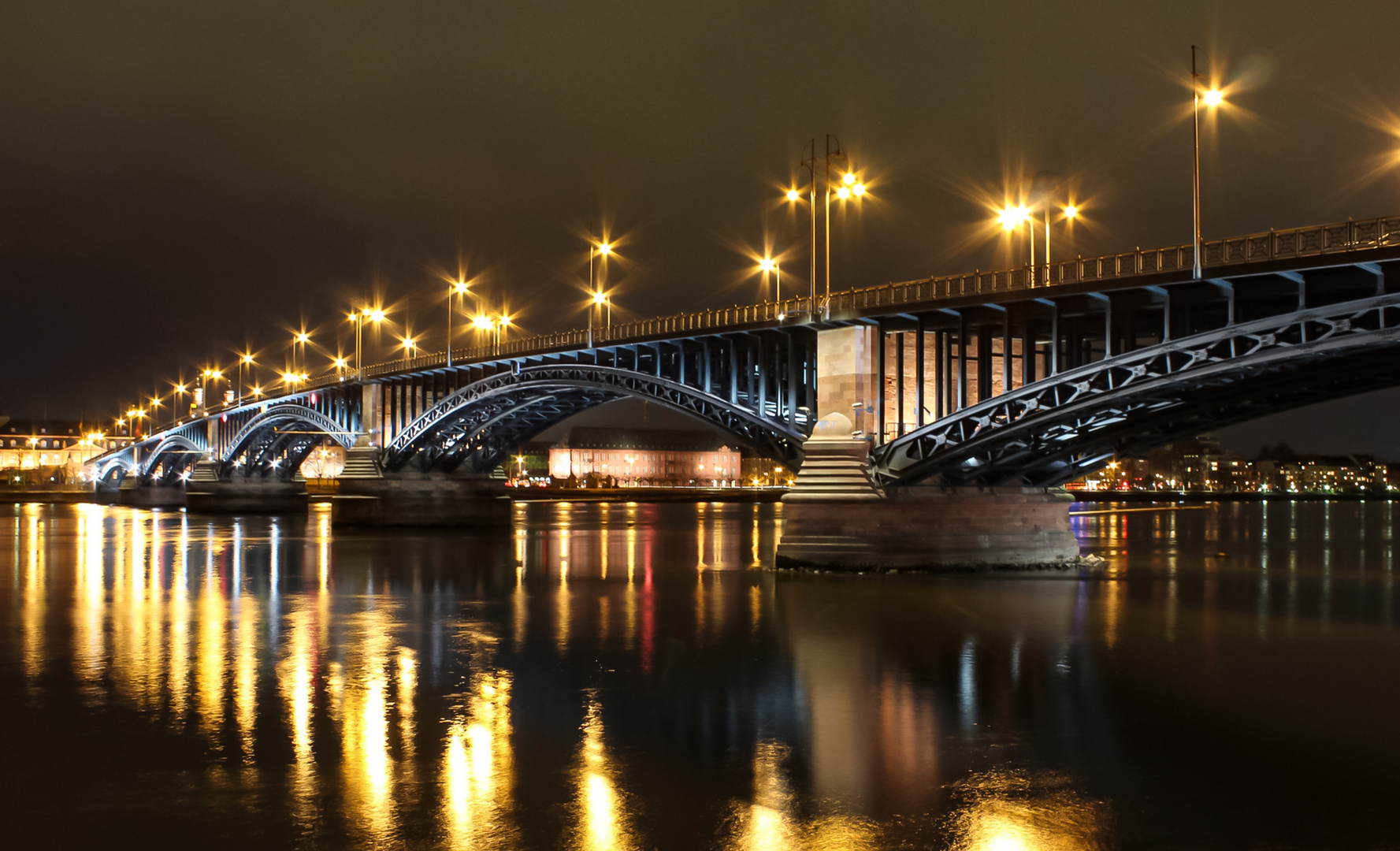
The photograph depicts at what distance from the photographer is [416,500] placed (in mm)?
71188

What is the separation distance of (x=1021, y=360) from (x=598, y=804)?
2826 cm

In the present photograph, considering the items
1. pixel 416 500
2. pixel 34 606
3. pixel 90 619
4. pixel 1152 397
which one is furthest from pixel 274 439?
pixel 1152 397

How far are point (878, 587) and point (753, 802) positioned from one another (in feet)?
70.1

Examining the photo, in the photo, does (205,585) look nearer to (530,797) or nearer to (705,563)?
(705,563)

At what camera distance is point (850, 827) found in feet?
33.9

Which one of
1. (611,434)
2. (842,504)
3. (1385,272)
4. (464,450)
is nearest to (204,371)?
(464,450)

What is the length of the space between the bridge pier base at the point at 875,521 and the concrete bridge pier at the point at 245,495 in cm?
7271

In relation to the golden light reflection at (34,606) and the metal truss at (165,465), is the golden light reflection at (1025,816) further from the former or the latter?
the metal truss at (165,465)

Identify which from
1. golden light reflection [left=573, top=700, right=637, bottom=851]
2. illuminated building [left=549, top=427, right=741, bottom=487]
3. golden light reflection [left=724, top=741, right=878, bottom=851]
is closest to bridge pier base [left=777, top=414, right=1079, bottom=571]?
golden light reflection [left=573, top=700, right=637, bottom=851]

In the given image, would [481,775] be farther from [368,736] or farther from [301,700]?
[301,700]

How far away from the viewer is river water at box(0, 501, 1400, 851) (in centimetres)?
1056

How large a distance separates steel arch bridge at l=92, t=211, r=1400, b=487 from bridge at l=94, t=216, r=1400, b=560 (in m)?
0.07

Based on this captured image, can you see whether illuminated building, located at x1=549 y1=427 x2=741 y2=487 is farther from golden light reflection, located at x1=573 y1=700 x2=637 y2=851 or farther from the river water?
golden light reflection, located at x1=573 y1=700 x2=637 y2=851

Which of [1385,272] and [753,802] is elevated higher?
[1385,272]
